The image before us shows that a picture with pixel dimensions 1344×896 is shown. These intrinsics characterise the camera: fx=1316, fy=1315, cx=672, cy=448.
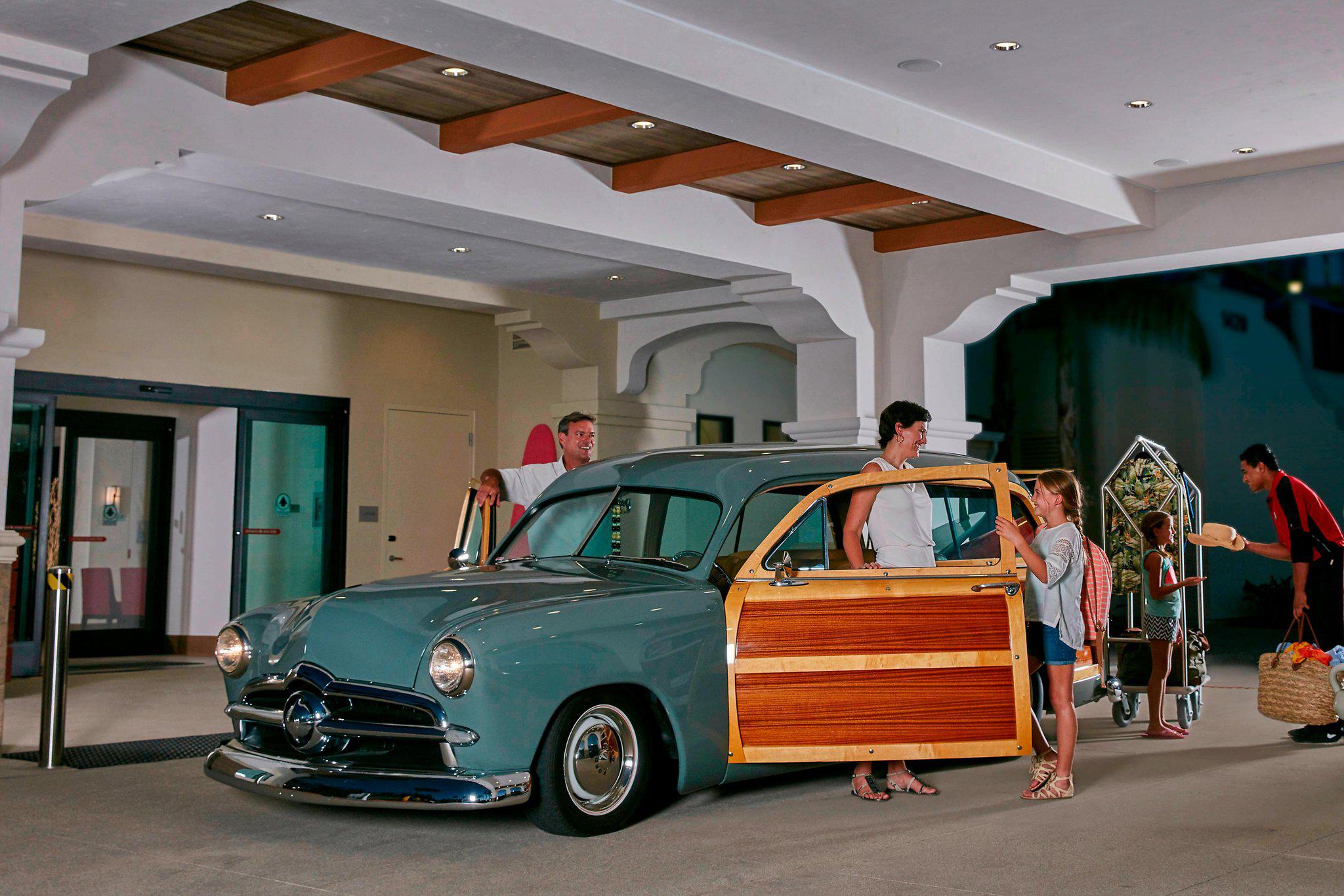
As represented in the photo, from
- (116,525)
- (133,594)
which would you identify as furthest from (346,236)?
(133,594)

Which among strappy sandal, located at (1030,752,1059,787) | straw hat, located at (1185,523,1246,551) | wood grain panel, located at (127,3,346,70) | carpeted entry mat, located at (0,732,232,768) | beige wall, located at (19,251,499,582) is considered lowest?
carpeted entry mat, located at (0,732,232,768)

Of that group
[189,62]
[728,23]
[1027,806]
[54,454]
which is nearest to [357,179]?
[189,62]

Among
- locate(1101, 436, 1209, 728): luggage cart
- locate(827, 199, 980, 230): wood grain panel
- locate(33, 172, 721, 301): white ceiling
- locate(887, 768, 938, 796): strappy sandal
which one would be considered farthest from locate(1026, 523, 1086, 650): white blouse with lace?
locate(33, 172, 721, 301): white ceiling

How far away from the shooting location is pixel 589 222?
28.3 ft

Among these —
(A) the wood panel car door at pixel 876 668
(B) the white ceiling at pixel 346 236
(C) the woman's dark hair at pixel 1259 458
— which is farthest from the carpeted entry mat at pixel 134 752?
(C) the woman's dark hair at pixel 1259 458

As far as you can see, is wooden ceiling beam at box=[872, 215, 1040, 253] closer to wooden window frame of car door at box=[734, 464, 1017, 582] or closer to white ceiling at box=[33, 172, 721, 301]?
white ceiling at box=[33, 172, 721, 301]

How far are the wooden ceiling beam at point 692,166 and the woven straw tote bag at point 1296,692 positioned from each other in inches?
152

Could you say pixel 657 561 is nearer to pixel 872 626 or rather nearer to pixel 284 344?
pixel 872 626

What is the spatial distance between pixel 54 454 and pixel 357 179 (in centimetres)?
567

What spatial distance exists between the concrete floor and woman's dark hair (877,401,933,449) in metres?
1.46

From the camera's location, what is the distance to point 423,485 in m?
13.0

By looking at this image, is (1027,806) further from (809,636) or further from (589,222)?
(589,222)

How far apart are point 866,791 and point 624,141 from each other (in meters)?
4.45

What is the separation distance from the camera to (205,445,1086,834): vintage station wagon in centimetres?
432
